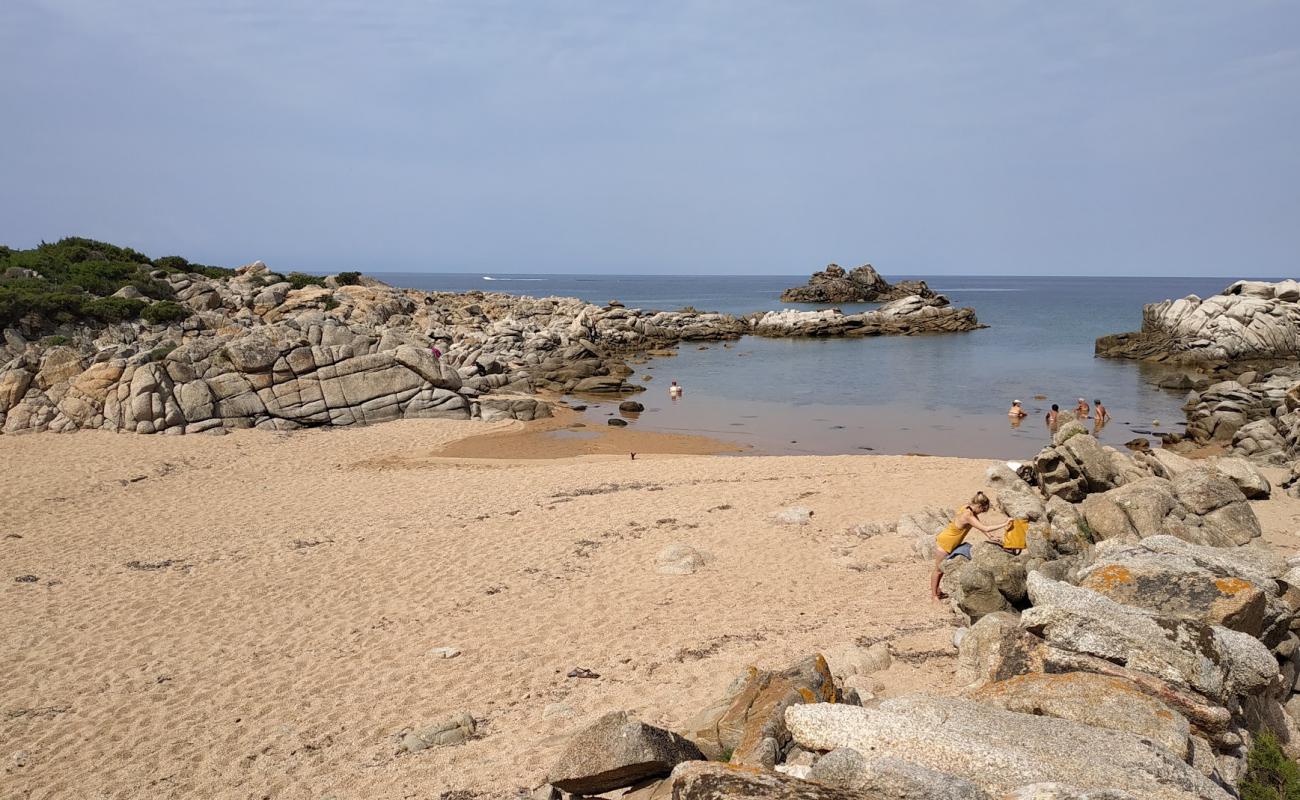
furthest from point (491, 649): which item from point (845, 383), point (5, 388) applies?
point (845, 383)

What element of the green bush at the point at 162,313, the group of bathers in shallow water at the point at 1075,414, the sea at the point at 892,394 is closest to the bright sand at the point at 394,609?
the sea at the point at 892,394

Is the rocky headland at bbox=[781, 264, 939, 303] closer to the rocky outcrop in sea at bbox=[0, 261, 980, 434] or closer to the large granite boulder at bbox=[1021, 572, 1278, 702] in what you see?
the rocky outcrop in sea at bbox=[0, 261, 980, 434]

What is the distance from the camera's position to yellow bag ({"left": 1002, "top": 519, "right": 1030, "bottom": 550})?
1088 cm

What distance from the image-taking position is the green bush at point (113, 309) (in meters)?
32.3

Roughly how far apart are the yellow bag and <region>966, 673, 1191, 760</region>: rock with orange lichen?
544cm

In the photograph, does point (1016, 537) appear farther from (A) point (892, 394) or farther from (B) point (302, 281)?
(B) point (302, 281)

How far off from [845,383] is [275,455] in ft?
95.8

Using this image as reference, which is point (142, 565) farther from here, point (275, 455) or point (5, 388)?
point (5, 388)

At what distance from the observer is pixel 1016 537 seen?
1098 cm

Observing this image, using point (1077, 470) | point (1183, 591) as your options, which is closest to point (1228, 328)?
point (1077, 470)

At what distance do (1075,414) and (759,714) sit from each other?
26.8 meters

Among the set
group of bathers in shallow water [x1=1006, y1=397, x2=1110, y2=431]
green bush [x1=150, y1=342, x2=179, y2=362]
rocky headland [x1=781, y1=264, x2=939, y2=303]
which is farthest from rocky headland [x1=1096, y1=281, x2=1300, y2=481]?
rocky headland [x1=781, y1=264, x2=939, y2=303]

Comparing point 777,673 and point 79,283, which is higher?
point 79,283

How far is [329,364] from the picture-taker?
1078 inches
